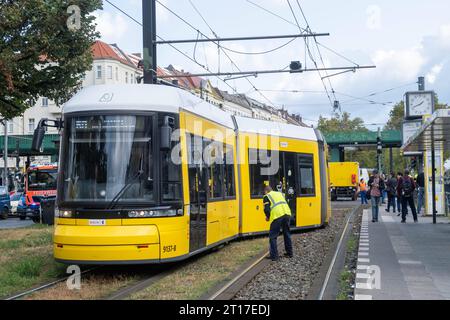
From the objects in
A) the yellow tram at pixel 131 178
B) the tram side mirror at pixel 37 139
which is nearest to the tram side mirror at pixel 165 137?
the yellow tram at pixel 131 178

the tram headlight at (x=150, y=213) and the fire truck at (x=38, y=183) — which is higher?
A: the fire truck at (x=38, y=183)

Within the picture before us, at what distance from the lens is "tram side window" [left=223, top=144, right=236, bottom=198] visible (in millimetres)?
14617

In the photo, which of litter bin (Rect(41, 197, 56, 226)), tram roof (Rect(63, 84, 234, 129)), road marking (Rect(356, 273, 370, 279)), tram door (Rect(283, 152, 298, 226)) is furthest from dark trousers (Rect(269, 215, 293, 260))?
litter bin (Rect(41, 197, 56, 226))

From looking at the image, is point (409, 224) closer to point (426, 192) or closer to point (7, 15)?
point (426, 192)

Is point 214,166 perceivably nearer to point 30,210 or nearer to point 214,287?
point 214,287

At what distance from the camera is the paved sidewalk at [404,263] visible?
30.0ft

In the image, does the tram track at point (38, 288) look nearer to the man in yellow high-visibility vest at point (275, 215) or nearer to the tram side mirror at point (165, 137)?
the tram side mirror at point (165, 137)

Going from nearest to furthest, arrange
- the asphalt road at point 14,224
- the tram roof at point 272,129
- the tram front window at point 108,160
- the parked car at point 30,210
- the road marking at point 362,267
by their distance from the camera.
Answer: the tram front window at point 108,160 → the road marking at point 362,267 → the tram roof at point 272,129 → the asphalt road at point 14,224 → the parked car at point 30,210

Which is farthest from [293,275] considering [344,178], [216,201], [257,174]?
[344,178]

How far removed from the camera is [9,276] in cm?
1107

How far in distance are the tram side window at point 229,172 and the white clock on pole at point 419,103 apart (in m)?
17.8

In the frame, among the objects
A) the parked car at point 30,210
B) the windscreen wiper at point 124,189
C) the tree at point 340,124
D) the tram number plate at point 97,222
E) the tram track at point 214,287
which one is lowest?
the tram track at point 214,287

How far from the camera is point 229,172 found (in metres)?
15.0

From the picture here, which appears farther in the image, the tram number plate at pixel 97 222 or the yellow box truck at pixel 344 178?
the yellow box truck at pixel 344 178
